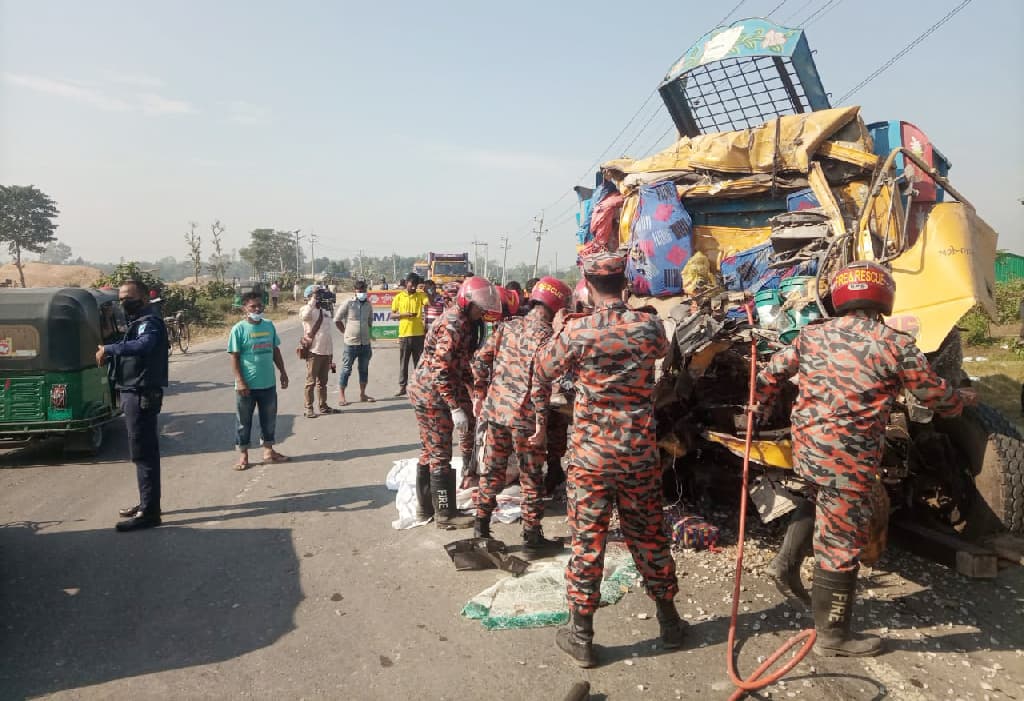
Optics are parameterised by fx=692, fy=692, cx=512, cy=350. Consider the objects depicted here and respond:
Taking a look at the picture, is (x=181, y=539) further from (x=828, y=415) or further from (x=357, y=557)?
(x=828, y=415)

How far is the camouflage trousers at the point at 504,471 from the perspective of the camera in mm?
4613

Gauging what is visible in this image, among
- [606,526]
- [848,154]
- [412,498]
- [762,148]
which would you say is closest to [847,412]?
[606,526]

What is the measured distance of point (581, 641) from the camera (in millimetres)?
3434

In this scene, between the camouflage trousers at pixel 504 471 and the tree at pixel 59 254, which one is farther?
the tree at pixel 59 254

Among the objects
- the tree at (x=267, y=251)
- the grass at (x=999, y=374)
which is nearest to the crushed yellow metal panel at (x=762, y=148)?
the grass at (x=999, y=374)

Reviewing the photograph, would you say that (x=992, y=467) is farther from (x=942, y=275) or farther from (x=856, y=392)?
(x=856, y=392)

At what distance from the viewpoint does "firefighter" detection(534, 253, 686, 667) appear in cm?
341

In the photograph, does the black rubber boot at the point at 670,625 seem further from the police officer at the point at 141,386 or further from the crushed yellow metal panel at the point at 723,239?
the police officer at the point at 141,386

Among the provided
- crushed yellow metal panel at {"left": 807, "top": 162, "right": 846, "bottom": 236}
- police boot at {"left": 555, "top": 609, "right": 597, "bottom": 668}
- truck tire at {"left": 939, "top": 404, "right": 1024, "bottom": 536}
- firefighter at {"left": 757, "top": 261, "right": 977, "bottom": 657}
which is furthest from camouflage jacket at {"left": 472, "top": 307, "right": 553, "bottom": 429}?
truck tire at {"left": 939, "top": 404, "right": 1024, "bottom": 536}

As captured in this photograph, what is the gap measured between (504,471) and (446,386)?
2.63 feet

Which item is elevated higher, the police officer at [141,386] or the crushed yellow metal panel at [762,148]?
the crushed yellow metal panel at [762,148]

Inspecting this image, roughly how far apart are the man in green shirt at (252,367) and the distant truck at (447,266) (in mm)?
23262

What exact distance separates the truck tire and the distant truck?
26685 mm

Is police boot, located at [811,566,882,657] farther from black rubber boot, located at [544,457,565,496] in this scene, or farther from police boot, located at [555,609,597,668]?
black rubber boot, located at [544,457,565,496]
